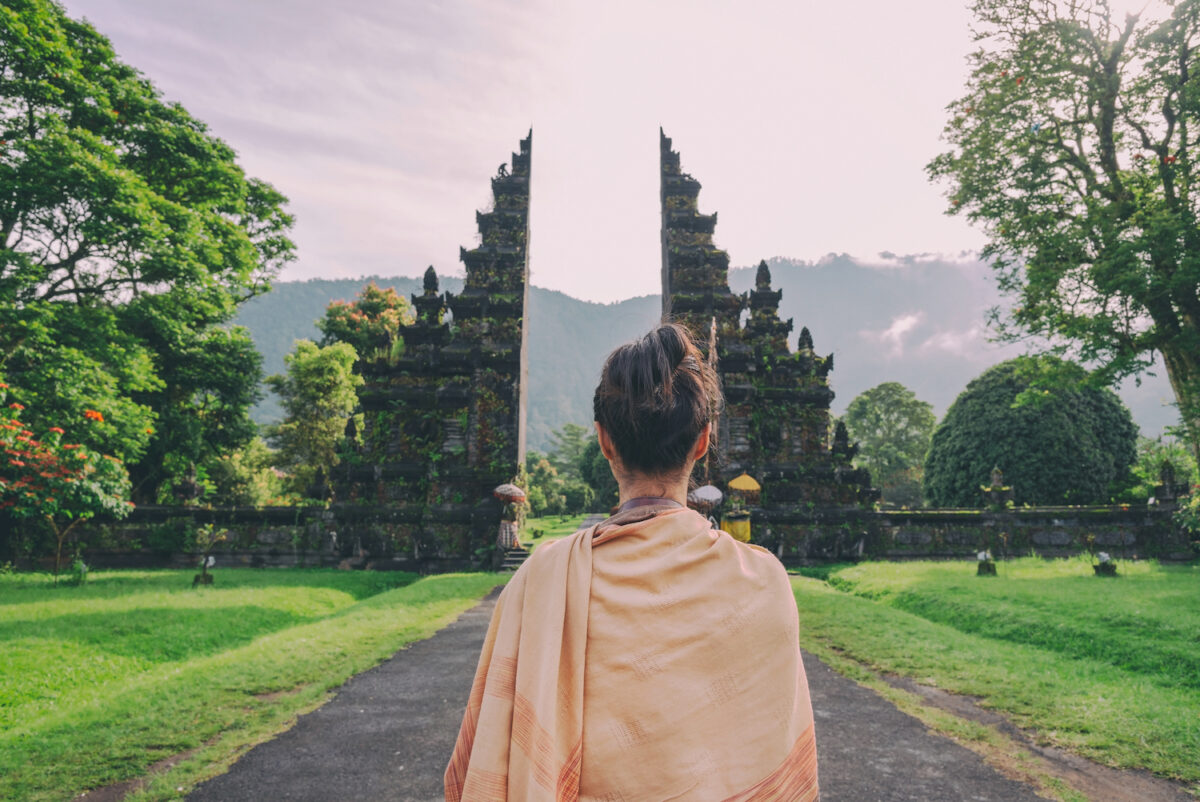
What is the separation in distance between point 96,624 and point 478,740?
425 inches

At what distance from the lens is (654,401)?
172 centimetres

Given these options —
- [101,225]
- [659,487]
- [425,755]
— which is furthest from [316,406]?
[659,487]

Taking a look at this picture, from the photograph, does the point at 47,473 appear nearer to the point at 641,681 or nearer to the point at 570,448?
the point at 641,681

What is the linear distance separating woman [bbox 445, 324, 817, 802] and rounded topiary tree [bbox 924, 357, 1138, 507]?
89.7 ft

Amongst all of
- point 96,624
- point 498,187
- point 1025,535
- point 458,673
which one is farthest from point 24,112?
point 1025,535

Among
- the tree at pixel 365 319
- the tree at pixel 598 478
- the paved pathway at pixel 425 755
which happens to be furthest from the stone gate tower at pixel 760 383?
the tree at pixel 598 478

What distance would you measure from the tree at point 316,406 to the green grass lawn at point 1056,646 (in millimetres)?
25556

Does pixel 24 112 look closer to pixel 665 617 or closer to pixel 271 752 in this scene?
pixel 271 752

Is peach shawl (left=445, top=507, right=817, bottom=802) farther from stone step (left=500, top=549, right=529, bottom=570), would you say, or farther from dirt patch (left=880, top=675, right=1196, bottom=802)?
stone step (left=500, top=549, right=529, bottom=570)

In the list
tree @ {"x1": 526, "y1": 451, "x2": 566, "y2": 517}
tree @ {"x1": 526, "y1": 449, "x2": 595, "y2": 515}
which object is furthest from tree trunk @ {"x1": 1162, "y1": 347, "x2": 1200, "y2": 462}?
tree @ {"x1": 526, "y1": 449, "x2": 595, "y2": 515}

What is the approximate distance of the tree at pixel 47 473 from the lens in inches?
426

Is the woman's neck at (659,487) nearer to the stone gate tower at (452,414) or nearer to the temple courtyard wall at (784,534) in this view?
the temple courtyard wall at (784,534)

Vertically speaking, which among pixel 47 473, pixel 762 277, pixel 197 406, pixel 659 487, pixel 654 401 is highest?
pixel 762 277

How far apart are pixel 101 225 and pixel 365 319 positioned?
21863mm
